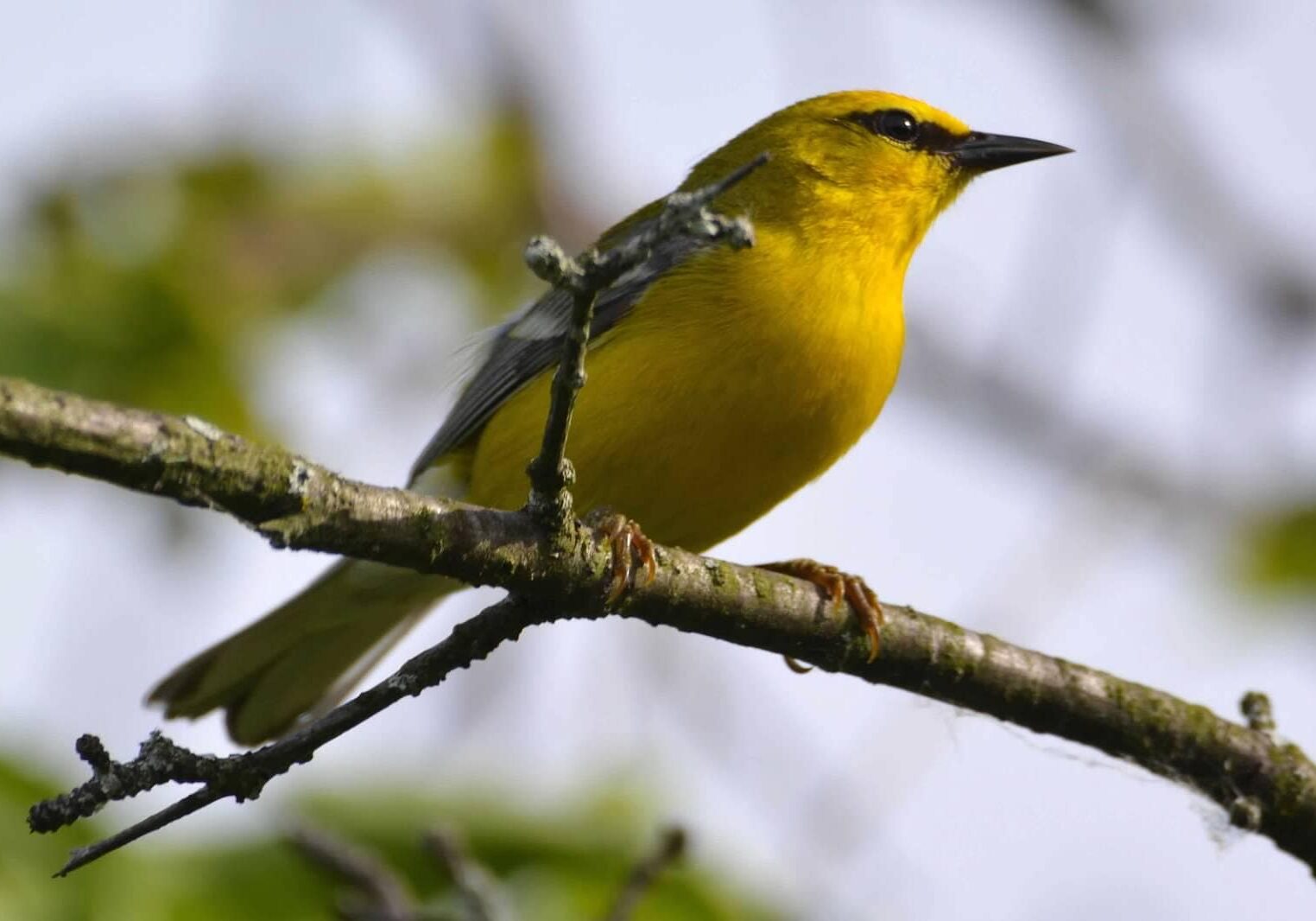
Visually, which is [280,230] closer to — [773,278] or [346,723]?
[773,278]

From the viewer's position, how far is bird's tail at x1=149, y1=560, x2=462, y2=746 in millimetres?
5445

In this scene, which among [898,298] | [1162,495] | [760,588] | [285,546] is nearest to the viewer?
[285,546]

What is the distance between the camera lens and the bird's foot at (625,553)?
3309mm

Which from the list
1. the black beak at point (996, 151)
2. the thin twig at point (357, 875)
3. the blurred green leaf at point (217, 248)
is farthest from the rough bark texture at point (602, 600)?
the black beak at point (996, 151)

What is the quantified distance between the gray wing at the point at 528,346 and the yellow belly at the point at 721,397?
113 millimetres

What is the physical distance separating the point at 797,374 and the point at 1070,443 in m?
3.81

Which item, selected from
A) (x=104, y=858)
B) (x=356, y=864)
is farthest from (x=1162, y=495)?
(x=104, y=858)

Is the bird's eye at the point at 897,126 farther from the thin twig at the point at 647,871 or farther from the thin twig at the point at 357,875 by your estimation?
the thin twig at the point at 357,875

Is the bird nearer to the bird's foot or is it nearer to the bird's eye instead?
the bird's eye

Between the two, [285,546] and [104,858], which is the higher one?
[285,546]

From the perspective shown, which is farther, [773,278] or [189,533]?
[189,533]

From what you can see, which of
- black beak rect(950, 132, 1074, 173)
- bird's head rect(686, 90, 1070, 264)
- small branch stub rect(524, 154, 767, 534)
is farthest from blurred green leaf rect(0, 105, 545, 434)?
small branch stub rect(524, 154, 767, 534)

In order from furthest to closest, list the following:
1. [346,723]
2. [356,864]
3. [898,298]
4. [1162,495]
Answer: [1162,495] < [898,298] < [356,864] < [346,723]

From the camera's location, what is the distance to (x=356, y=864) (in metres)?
4.12
